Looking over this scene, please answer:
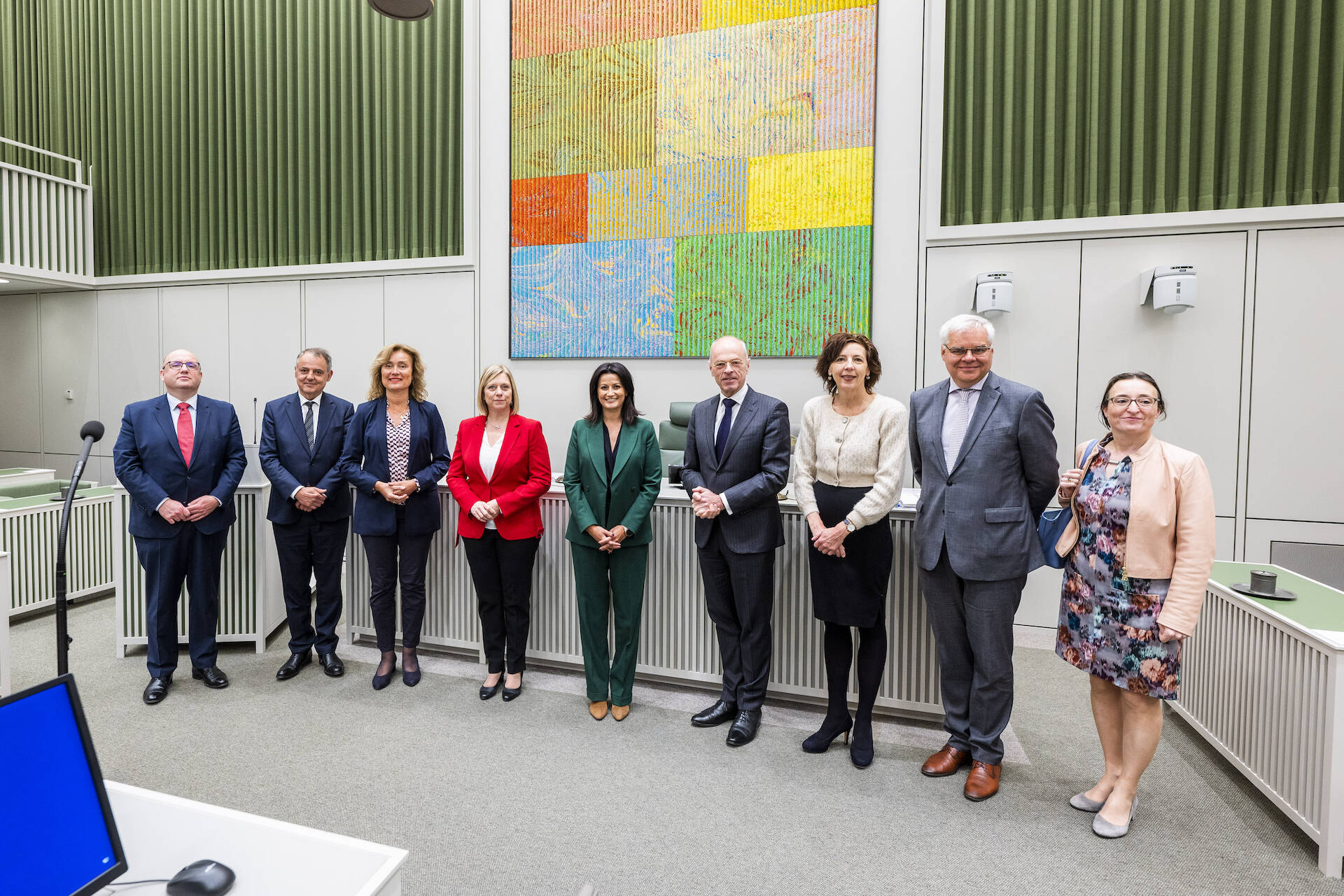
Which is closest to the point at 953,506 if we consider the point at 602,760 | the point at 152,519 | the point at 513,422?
the point at 602,760

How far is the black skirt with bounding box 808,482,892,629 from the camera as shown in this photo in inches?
107

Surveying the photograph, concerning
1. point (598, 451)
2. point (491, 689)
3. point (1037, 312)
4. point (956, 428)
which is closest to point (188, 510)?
point (491, 689)

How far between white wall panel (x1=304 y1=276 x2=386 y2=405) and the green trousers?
3.70 m

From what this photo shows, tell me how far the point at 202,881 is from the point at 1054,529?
2550mm

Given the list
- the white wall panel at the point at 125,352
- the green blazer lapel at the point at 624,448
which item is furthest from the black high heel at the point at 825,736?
the white wall panel at the point at 125,352

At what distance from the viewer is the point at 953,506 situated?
250 cm

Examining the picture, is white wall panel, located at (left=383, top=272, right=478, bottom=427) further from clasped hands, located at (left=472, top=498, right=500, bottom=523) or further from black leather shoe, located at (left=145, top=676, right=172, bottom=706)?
black leather shoe, located at (left=145, top=676, right=172, bottom=706)

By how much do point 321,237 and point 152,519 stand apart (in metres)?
3.54

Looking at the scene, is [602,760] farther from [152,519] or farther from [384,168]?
[384,168]

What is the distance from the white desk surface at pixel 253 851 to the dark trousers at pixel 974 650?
211 centimetres

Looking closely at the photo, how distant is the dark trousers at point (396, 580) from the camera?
140 inches

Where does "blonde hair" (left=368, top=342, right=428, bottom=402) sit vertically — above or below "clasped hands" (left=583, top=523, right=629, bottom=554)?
above

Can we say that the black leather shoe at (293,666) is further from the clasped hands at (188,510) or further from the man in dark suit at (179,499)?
the clasped hands at (188,510)

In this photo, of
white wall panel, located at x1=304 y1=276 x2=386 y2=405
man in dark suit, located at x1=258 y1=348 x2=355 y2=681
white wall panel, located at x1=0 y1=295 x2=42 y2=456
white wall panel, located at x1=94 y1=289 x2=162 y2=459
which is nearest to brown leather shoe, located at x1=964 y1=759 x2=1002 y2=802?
man in dark suit, located at x1=258 y1=348 x2=355 y2=681
